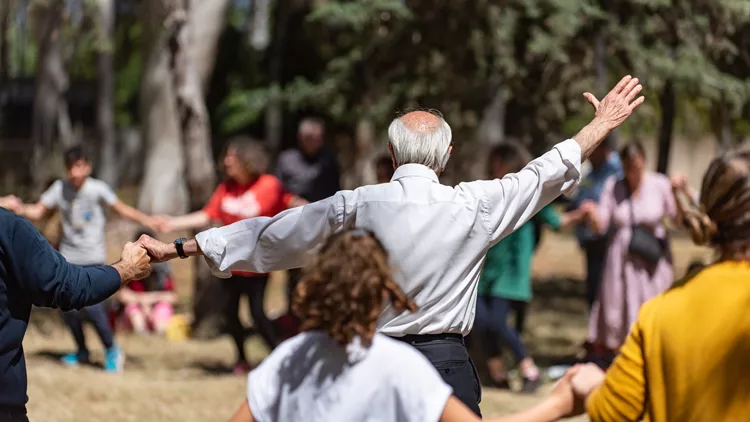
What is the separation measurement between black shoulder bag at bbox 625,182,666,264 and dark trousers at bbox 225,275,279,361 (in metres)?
3.02

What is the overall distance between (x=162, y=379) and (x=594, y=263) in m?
3.86

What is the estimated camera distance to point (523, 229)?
9188 mm

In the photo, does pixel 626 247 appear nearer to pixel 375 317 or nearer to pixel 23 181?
pixel 375 317

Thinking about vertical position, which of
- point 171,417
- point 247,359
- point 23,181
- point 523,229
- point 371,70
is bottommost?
point 23,181

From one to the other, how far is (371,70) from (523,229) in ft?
9.87

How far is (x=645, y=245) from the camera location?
330 inches

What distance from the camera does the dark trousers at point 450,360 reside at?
4.14 metres

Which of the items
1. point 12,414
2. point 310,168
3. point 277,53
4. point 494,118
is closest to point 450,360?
point 12,414

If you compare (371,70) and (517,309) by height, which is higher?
(371,70)

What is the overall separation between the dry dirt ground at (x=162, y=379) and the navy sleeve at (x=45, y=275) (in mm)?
3585

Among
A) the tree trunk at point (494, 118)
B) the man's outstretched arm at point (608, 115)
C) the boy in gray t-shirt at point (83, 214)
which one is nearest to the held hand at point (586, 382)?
the man's outstretched arm at point (608, 115)

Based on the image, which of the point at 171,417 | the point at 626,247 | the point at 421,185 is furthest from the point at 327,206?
the point at 626,247

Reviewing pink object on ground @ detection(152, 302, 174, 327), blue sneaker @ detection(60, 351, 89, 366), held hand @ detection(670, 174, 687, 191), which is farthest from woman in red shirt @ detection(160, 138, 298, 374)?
held hand @ detection(670, 174, 687, 191)

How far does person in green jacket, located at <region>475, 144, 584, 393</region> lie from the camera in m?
9.03
